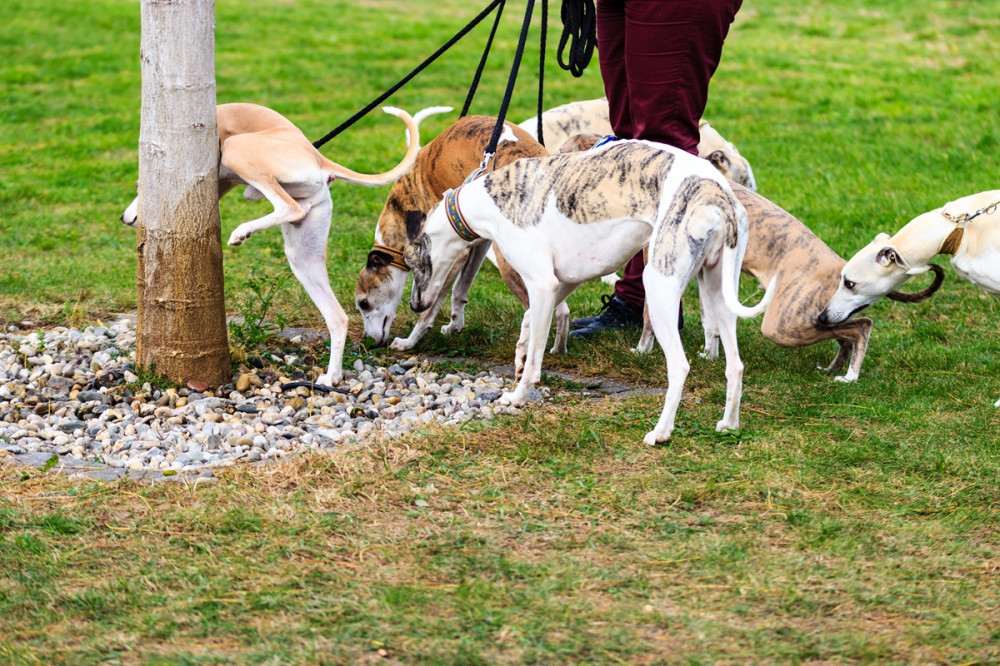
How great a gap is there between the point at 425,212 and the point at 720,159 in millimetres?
2003

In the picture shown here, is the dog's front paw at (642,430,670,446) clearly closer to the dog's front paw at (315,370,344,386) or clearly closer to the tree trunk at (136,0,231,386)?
the dog's front paw at (315,370,344,386)

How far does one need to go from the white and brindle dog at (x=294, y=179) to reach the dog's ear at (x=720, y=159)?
227 cm

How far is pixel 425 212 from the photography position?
17.9ft

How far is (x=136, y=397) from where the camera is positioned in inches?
180

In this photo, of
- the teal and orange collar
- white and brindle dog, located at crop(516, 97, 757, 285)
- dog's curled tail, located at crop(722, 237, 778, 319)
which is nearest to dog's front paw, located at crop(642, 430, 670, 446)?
dog's curled tail, located at crop(722, 237, 778, 319)

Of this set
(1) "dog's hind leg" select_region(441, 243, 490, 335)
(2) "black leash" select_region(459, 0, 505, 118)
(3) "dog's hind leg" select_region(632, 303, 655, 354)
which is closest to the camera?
(2) "black leash" select_region(459, 0, 505, 118)

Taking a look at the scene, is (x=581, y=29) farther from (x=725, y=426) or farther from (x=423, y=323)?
(x=725, y=426)

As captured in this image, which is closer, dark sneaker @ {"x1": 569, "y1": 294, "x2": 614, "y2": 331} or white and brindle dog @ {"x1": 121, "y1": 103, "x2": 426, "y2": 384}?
white and brindle dog @ {"x1": 121, "y1": 103, "x2": 426, "y2": 384}

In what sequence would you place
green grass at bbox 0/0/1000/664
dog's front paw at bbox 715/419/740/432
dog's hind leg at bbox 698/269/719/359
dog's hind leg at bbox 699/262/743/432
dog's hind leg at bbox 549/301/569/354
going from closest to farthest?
1. green grass at bbox 0/0/1000/664
2. dog's hind leg at bbox 699/262/743/432
3. dog's front paw at bbox 715/419/740/432
4. dog's hind leg at bbox 698/269/719/359
5. dog's hind leg at bbox 549/301/569/354

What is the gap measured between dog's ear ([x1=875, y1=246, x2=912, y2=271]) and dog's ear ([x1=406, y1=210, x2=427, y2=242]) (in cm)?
219

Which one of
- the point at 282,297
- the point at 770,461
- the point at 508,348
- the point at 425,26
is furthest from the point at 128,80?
the point at 770,461

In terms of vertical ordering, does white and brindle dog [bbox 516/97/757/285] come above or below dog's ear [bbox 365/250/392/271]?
above

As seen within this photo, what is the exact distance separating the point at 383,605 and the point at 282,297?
11.4ft

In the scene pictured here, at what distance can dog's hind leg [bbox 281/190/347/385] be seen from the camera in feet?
15.8
